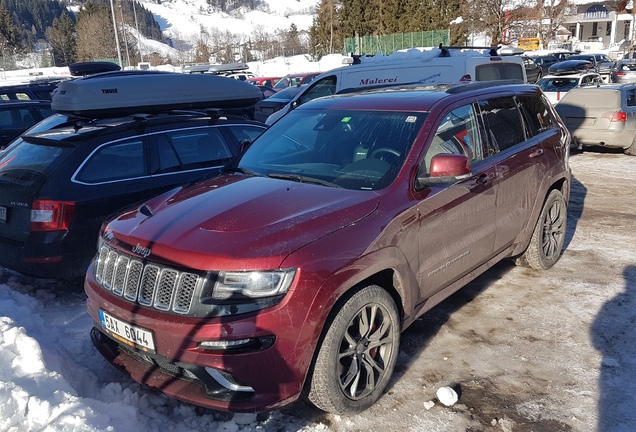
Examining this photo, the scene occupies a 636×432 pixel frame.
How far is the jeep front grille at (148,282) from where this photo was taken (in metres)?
2.96

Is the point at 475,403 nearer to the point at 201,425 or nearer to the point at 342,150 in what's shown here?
the point at 201,425

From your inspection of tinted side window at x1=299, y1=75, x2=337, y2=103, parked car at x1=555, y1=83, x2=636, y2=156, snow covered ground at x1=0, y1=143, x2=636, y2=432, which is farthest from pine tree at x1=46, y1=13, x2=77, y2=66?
snow covered ground at x1=0, y1=143, x2=636, y2=432

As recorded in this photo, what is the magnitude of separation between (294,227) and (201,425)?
130 centimetres

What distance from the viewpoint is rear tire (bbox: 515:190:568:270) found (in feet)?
18.0

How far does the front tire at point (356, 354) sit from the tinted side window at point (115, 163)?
9.84 feet

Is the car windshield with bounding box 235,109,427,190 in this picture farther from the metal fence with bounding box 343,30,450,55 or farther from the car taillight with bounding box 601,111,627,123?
the metal fence with bounding box 343,30,450,55

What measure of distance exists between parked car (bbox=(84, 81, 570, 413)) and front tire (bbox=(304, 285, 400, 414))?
11mm

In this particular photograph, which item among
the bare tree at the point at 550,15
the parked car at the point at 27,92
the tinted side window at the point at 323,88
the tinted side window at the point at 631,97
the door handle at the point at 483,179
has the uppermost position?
the bare tree at the point at 550,15

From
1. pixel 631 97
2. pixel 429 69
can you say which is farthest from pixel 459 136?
pixel 631 97

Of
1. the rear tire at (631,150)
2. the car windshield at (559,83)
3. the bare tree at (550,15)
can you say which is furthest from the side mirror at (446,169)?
the bare tree at (550,15)

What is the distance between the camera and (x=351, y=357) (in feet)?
11.0

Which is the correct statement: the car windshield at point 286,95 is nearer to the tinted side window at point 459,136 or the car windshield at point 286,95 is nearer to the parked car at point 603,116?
the parked car at point 603,116

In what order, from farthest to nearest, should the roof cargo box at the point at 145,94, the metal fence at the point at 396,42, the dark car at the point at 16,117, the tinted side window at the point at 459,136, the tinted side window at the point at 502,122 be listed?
the metal fence at the point at 396,42
the dark car at the point at 16,117
the roof cargo box at the point at 145,94
the tinted side window at the point at 502,122
the tinted side window at the point at 459,136

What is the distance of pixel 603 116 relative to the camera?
1191cm
